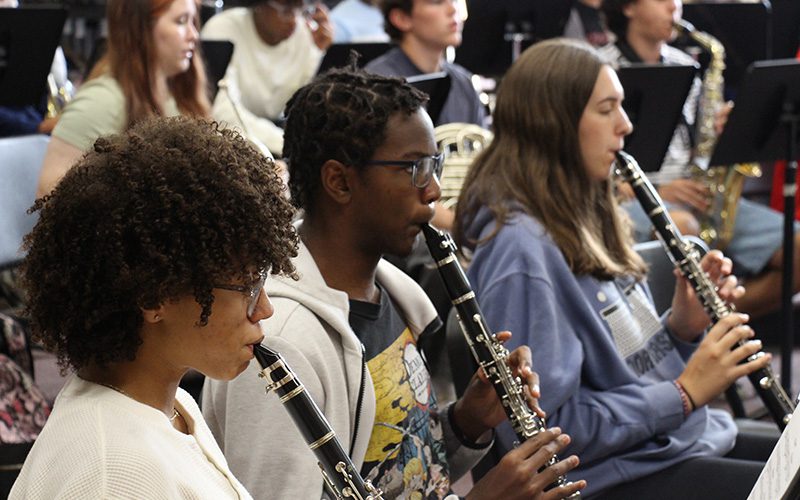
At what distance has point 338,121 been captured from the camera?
1.79 m

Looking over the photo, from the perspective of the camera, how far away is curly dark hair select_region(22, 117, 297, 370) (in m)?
1.14

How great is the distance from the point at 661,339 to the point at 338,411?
3.22ft

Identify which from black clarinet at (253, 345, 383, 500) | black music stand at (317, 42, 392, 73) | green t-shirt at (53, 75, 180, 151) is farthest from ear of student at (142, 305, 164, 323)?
black music stand at (317, 42, 392, 73)

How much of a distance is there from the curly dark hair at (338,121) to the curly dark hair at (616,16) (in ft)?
9.66

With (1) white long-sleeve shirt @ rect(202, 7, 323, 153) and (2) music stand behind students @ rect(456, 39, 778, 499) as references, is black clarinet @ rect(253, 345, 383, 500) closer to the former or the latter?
(2) music stand behind students @ rect(456, 39, 778, 499)

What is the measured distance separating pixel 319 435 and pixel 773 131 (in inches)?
102

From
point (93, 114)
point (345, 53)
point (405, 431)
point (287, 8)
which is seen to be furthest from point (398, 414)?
point (287, 8)

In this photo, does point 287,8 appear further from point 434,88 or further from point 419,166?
point 419,166

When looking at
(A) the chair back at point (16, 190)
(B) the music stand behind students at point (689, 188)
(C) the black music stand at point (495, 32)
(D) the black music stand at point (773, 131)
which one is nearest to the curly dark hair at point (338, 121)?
(A) the chair back at point (16, 190)

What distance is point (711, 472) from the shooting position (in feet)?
7.09

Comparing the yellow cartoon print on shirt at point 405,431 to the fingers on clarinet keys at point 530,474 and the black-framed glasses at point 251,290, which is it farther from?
the black-framed glasses at point 251,290

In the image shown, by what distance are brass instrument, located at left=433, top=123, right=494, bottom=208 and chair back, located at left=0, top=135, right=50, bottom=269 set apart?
1083 millimetres

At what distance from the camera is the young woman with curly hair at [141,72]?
10.0 feet

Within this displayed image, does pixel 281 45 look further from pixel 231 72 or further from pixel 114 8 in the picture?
pixel 114 8
